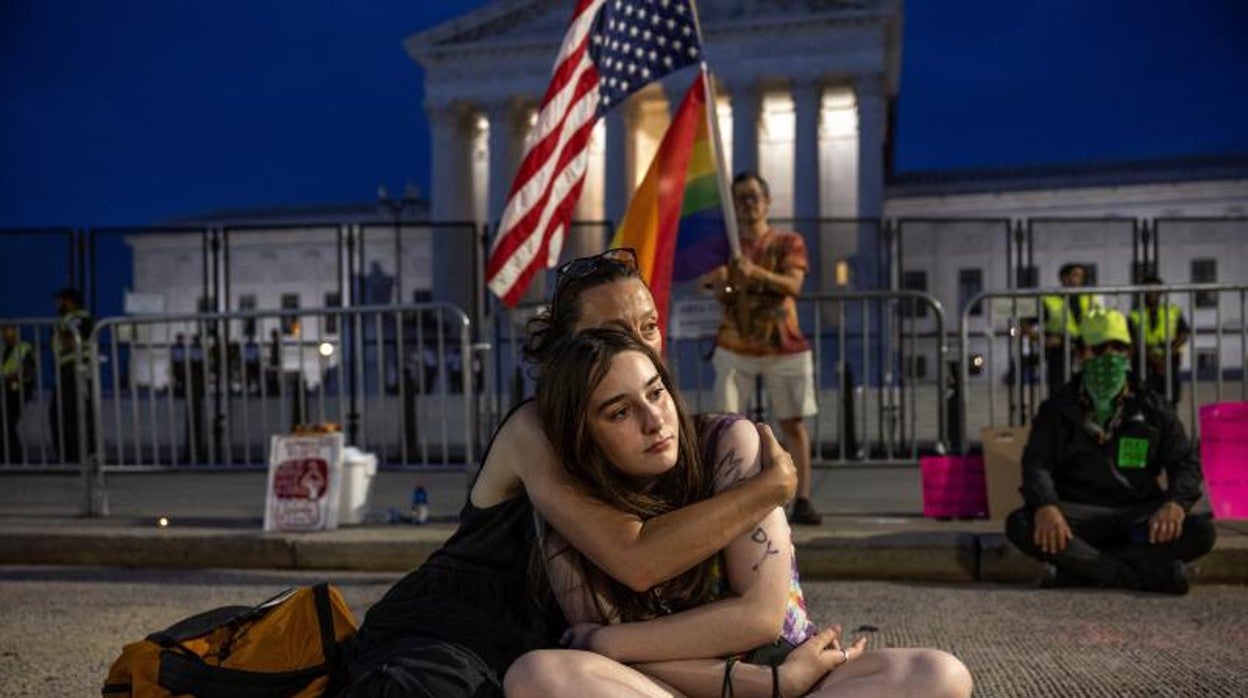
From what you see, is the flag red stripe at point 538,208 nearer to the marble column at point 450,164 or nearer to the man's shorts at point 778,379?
the man's shorts at point 778,379

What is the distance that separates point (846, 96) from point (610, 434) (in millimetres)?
47107

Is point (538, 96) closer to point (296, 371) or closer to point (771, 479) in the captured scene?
point (296, 371)

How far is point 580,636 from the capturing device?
8.37ft

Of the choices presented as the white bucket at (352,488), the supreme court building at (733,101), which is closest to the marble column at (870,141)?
the supreme court building at (733,101)

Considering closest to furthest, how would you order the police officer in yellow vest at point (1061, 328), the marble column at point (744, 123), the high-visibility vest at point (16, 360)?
the police officer in yellow vest at point (1061, 328) → the high-visibility vest at point (16, 360) → the marble column at point (744, 123)

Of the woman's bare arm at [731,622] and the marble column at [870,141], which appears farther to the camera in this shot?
the marble column at [870,141]

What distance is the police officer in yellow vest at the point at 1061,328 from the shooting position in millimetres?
7806

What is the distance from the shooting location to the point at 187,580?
19.5ft

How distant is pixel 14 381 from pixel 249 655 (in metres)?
8.03

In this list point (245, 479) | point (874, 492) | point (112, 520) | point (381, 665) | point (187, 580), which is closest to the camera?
point (381, 665)

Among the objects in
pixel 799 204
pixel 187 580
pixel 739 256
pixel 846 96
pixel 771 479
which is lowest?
pixel 187 580

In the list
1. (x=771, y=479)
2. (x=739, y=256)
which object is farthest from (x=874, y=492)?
(x=771, y=479)

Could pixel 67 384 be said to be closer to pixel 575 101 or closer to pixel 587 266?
pixel 575 101

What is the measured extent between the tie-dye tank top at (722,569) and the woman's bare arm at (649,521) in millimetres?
115
